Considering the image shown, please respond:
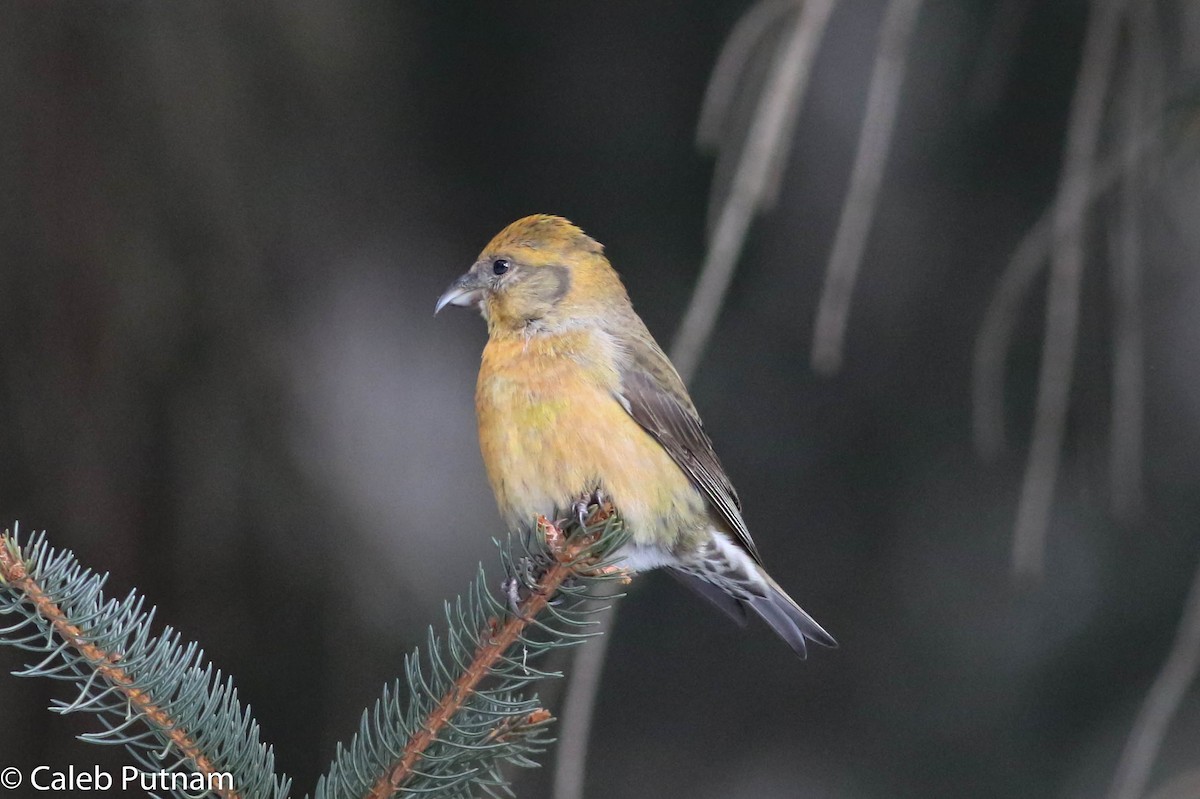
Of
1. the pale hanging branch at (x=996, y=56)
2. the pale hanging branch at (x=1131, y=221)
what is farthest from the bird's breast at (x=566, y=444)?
the pale hanging branch at (x=996, y=56)

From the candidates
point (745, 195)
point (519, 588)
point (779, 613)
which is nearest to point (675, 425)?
point (779, 613)

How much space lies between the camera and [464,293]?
3594mm

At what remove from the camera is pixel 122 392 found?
3.43 m

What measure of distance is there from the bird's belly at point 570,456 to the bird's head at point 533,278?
325mm

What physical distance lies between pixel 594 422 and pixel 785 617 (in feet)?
2.43

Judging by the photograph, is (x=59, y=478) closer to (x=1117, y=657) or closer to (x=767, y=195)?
(x=767, y=195)

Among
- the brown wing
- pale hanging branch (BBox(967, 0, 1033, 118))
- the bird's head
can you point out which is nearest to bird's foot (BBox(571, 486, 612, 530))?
the brown wing

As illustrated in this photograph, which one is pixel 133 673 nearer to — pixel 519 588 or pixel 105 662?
pixel 105 662

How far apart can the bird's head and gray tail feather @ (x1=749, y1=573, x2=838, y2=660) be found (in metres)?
0.95

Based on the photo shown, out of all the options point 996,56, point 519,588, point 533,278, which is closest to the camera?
point 519,588

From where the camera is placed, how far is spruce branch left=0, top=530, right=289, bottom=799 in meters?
1.68

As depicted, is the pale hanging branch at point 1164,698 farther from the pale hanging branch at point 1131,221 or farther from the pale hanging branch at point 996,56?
the pale hanging branch at point 996,56

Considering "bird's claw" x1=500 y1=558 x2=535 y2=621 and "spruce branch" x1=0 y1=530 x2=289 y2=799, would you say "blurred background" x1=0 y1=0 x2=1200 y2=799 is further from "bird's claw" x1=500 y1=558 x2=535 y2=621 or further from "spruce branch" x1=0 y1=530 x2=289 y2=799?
"spruce branch" x1=0 y1=530 x2=289 y2=799

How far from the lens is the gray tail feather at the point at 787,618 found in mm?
3213
